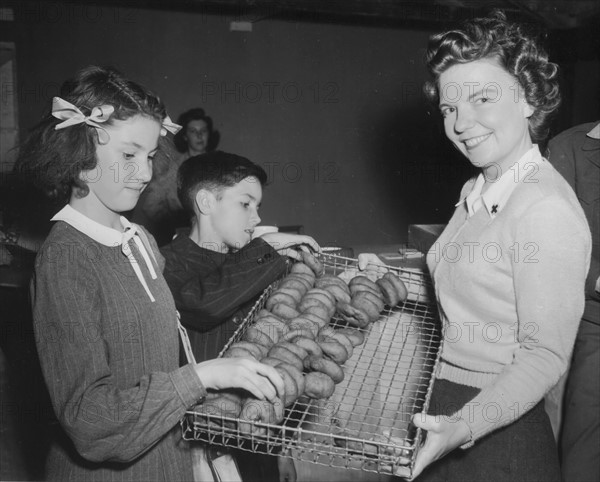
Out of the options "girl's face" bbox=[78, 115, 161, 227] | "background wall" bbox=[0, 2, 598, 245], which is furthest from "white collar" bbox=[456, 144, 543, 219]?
"background wall" bbox=[0, 2, 598, 245]

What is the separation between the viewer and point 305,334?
2064mm

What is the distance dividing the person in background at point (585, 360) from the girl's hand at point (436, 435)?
5.59 feet

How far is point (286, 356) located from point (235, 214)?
2.83 ft

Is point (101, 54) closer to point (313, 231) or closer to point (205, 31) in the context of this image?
point (205, 31)

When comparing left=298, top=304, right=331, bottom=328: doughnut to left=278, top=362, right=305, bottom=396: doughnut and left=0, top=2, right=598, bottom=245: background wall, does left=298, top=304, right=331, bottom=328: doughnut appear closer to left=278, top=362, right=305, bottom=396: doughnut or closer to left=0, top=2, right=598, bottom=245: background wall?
left=278, top=362, right=305, bottom=396: doughnut

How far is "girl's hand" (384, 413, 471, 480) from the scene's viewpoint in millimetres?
1465

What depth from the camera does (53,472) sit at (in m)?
1.78

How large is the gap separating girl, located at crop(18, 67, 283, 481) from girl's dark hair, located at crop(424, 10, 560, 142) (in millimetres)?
961

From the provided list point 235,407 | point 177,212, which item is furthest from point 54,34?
point 235,407

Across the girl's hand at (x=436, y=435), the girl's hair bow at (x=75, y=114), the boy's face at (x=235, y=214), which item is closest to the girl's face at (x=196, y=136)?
the boy's face at (x=235, y=214)

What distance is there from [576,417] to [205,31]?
6.15 meters

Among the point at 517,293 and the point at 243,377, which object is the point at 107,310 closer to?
the point at 243,377

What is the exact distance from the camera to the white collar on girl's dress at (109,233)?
5.65ft

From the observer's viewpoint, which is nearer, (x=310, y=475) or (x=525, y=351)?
(x=525, y=351)
